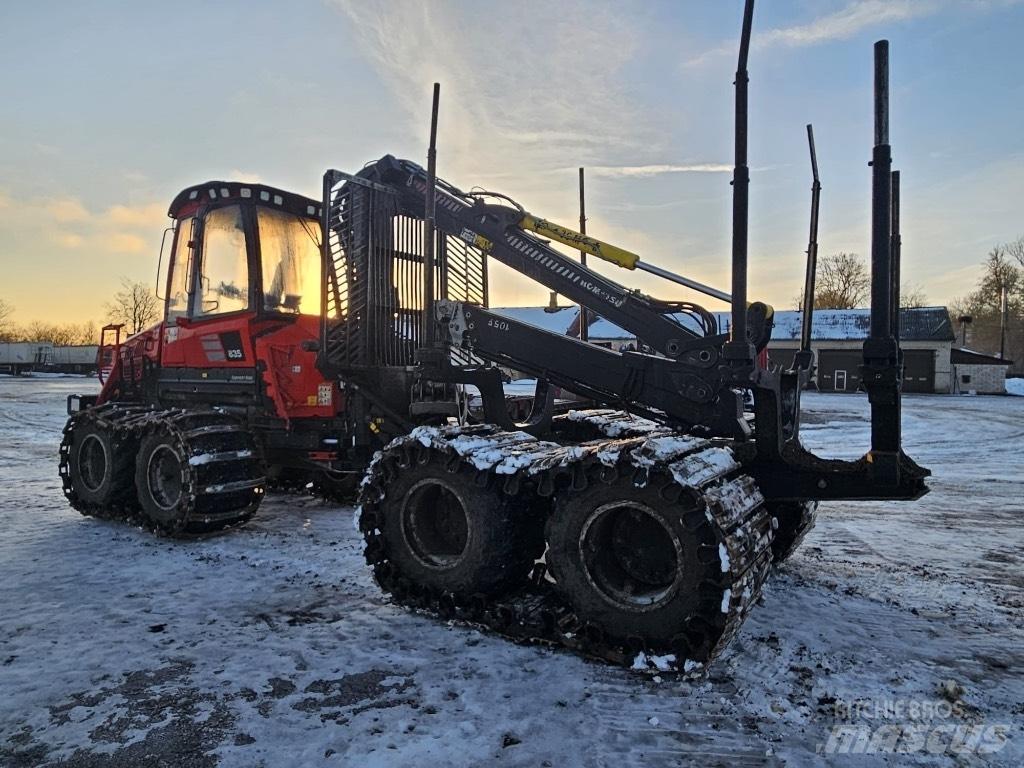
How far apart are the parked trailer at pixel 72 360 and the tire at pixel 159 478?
63.6m

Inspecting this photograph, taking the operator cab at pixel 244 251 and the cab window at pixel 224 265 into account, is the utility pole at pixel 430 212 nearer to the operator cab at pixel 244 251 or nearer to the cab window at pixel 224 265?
the operator cab at pixel 244 251

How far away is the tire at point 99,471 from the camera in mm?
7840

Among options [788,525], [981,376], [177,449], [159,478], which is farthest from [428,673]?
[981,376]

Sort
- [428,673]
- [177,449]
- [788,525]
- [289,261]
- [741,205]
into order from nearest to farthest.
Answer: [428,673], [741,205], [788,525], [177,449], [289,261]

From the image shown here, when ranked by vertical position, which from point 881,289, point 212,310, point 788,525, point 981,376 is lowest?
point 788,525

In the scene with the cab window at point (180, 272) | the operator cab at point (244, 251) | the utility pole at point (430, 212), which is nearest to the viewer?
the utility pole at point (430, 212)

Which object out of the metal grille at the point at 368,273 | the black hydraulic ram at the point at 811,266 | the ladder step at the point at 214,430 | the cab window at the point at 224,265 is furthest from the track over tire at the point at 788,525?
the cab window at the point at 224,265

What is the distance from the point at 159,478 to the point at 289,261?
2.69 metres

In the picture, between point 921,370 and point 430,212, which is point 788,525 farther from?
point 921,370

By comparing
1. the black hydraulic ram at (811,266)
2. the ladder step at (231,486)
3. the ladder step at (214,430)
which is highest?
the black hydraulic ram at (811,266)

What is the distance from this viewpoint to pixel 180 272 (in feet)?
26.8

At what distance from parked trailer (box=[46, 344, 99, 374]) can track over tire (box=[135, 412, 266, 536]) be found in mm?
63723

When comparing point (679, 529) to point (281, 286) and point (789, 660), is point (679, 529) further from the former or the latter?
point (281, 286)
